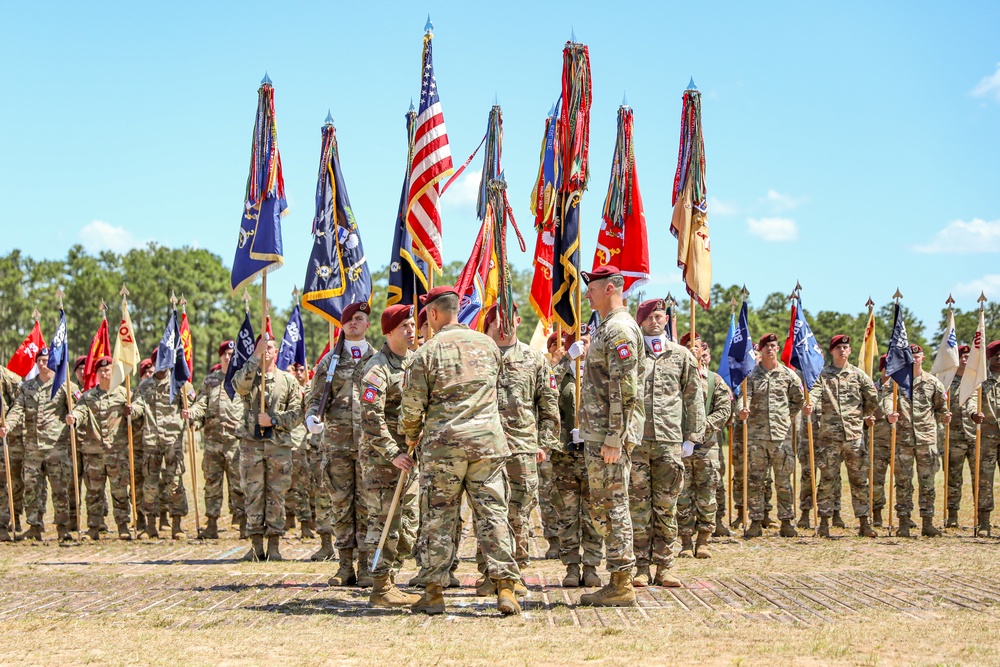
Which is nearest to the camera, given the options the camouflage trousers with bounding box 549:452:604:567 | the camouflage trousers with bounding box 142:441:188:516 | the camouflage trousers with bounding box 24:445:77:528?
the camouflage trousers with bounding box 549:452:604:567

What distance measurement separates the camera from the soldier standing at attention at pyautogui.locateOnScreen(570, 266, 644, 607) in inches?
300

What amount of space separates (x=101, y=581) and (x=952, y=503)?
11174mm

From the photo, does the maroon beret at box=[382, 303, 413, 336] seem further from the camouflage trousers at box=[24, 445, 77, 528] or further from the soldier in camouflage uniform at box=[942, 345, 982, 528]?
the soldier in camouflage uniform at box=[942, 345, 982, 528]

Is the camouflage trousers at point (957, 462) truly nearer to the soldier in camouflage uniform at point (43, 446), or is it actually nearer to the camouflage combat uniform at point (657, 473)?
the camouflage combat uniform at point (657, 473)

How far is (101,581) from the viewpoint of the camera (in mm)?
9422

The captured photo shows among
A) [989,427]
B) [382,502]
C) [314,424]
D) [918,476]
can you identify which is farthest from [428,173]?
[989,427]

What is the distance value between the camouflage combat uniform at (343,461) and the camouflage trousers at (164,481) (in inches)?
240

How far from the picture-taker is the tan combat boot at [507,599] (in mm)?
7176

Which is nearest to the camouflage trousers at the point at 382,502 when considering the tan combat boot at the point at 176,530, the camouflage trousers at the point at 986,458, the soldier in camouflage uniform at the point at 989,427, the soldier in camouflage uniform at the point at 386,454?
the soldier in camouflage uniform at the point at 386,454

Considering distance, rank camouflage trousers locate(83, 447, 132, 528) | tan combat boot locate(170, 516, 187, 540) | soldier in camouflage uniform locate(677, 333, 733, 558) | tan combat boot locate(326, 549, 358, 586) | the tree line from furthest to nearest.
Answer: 1. the tree line
2. camouflage trousers locate(83, 447, 132, 528)
3. tan combat boot locate(170, 516, 187, 540)
4. soldier in camouflage uniform locate(677, 333, 733, 558)
5. tan combat boot locate(326, 549, 358, 586)

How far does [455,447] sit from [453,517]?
1.84 ft

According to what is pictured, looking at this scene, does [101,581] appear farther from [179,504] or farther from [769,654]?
[769,654]

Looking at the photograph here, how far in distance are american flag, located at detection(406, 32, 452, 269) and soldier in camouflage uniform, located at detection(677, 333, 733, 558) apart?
10.5 feet

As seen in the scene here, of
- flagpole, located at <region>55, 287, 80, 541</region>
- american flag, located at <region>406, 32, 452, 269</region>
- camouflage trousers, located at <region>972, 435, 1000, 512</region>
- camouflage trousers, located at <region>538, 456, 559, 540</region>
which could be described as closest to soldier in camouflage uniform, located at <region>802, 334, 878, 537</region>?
camouflage trousers, located at <region>972, 435, 1000, 512</region>
